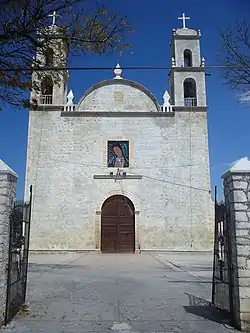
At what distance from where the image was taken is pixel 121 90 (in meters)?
20.6

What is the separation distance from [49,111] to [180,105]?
7.86 m

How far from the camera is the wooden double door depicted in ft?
61.6

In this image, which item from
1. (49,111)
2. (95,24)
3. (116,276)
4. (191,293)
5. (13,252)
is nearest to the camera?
(13,252)

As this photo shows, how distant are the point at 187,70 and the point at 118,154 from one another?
22.7ft

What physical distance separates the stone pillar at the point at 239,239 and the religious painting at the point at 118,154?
582 inches

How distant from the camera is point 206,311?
5395 mm

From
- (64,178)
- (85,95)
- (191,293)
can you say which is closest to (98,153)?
(64,178)

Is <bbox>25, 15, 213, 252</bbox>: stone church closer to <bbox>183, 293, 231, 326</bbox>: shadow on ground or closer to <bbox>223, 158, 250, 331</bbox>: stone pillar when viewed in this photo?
<bbox>183, 293, 231, 326</bbox>: shadow on ground

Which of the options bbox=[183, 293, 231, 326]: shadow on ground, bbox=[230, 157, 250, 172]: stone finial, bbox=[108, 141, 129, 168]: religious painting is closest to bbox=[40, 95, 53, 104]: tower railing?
bbox=[108, 141, 129, 168]: religious painting

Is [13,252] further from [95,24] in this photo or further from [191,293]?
[95,24]

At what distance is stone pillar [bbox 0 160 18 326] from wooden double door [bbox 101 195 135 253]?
14216 mm

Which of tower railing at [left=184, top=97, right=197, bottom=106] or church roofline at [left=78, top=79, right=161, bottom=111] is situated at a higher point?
church roofline at [left=78, top=79, right=161, bottom=111]

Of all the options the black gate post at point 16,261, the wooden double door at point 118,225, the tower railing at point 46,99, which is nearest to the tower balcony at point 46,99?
the tower railing at point 46,99

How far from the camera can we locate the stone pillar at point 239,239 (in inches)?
174
